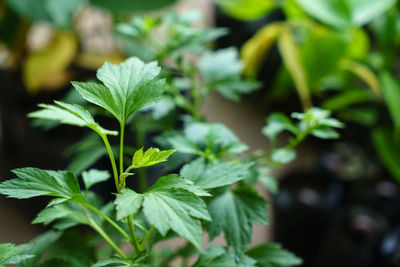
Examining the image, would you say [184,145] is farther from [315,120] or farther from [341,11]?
[341,11]

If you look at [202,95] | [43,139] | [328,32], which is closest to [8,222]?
[43,139]

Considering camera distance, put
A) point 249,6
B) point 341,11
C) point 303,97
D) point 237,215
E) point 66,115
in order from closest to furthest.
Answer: point 66,115 → point 237,215 → point 341,11 → point 303,97 → point 249,6

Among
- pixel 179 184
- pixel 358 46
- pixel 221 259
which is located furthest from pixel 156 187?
pixel 358 46

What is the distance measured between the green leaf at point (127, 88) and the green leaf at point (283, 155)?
0.18 m

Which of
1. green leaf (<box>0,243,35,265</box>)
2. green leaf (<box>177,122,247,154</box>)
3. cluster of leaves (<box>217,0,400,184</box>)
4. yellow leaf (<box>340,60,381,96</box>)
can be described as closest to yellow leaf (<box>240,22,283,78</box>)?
cluster of leaves (<box>217,0,400,184</box>)

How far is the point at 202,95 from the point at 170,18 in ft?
0.43

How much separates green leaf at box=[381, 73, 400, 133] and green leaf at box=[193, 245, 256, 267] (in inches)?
28.2

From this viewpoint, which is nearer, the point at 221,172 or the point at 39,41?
the point at 221,172

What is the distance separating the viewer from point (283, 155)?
1.38 ft

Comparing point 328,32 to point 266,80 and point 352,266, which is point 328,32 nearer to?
point 266,80

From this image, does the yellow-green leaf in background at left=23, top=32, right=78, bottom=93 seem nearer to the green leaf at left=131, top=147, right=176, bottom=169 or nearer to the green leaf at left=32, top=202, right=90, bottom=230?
the green leaf at left=32, top=202, right=90, bottom=230

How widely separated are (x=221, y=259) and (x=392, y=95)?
31.1 inches

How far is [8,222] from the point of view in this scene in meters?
1.00

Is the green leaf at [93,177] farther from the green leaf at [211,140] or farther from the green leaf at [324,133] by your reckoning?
the green leaf at [324,133]
